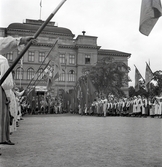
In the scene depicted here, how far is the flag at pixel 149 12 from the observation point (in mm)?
3703

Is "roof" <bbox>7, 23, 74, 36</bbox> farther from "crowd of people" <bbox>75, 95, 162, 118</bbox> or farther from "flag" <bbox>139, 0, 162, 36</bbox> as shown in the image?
"flag" <bbox>139, 0, 162, 36</bbox>

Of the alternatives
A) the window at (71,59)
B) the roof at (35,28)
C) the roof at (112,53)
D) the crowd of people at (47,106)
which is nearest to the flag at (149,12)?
the crowd of people at (47,106)

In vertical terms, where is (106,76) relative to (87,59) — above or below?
below

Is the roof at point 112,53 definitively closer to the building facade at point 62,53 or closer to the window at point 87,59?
the building facade at point 62,53

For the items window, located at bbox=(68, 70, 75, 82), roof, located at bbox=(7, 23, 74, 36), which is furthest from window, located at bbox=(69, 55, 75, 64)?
roof, located at bbox=(7, 23, 74, 36)

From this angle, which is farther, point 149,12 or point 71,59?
point 71,59

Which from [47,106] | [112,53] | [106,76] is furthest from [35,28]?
[47,106]

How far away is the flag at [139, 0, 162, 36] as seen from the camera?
3703 mm

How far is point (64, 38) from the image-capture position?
63.4 meters

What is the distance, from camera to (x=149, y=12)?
147 inches

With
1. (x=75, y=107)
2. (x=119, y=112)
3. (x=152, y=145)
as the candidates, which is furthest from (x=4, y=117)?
(x=75, y=107)

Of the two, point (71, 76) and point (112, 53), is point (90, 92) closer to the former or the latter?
point (71, 76)

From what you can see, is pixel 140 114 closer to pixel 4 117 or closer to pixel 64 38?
pixel 4 117

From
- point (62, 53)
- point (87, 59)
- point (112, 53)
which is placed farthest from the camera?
point (112, 53)
